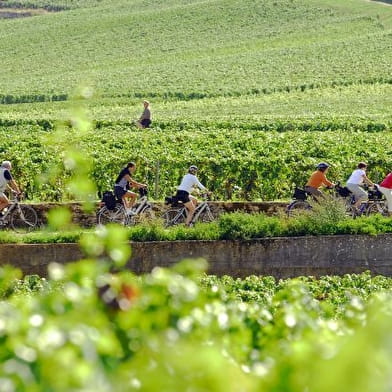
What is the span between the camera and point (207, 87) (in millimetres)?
67938

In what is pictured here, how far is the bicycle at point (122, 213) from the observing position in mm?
22266

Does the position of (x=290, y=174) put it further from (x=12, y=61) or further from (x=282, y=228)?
(x=12, y=61)

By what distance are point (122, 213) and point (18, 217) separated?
200 cm

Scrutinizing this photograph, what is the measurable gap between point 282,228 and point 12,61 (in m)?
69.8

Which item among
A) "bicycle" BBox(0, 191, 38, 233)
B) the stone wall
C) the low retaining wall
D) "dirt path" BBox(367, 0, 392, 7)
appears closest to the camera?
the low retaining wall

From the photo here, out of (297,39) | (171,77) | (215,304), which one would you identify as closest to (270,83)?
(171,77)

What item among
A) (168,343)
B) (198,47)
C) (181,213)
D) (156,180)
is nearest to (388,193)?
(181,213)

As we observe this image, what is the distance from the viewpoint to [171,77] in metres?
73.4

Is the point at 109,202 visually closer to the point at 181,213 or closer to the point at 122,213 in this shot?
the point at 122,213

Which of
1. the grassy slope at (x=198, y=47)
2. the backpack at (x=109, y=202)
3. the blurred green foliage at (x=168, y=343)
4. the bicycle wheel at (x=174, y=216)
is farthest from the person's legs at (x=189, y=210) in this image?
the grassy slope at (x=198, y=47)

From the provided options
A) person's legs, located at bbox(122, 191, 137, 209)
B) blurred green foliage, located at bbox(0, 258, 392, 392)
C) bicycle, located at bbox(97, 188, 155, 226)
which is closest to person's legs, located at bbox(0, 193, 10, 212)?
bicycle, located at bbox(97, 188, 155, 226)

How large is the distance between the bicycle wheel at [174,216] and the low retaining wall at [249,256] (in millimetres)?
2951

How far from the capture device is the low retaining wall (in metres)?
19.4

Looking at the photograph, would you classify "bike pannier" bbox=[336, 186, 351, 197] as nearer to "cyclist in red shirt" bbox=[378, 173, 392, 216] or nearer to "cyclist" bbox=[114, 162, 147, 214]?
"cyclist in red shirt" bbox=[378, 173, 392, 216]
